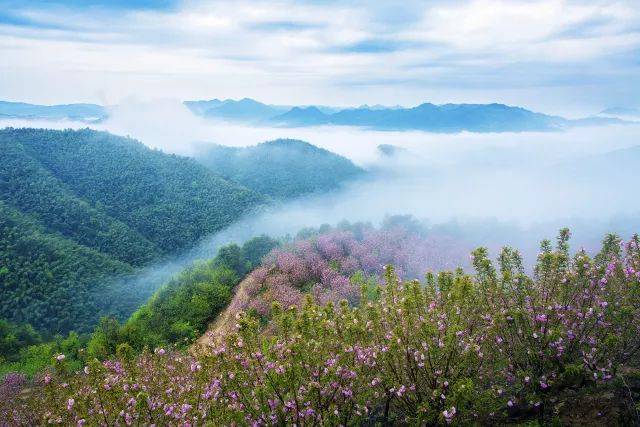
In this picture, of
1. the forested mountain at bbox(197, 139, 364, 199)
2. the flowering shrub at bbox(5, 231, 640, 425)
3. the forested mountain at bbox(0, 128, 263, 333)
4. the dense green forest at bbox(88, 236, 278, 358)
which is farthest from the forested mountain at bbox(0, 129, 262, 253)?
the flowering shrub at bbox(5, 231, 640, 425)

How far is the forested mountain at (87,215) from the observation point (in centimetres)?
4650

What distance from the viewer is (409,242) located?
2448 centimetres

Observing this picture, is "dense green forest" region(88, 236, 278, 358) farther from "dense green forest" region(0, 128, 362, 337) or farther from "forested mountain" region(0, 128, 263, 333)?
"forested mountain" region(0, 128, 263, 333)

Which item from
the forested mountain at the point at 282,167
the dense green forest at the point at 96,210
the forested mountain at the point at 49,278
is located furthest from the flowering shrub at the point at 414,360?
the forested mountain at the point at 282,167

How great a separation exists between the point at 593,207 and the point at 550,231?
12.9 m

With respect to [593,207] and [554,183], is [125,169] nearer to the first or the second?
[554,183]

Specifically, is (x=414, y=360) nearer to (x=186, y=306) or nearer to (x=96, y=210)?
(x=186, y=306)

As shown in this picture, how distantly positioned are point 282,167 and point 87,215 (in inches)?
2642

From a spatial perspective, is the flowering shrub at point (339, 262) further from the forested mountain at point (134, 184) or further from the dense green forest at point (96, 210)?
the forested mountain at point (134, 184)

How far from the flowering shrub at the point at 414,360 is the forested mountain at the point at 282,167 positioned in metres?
105

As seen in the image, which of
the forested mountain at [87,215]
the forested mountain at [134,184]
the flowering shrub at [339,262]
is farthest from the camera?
the forested mountain at [134,184]

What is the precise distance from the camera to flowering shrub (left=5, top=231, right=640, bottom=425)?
5703mm

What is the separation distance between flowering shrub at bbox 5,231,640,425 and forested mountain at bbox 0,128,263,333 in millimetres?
43743

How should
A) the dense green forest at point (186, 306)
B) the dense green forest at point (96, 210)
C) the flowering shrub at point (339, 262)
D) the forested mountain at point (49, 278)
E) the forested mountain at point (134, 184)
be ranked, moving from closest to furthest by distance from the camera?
1. the flowering shrub at point (339, 262)
2. the dense green forest at point (186, 306)
3. the forested mountain at point (49, 278)
4. the dense green forest at point (96, 210)
5. the forested mountain at point (134, 184)
